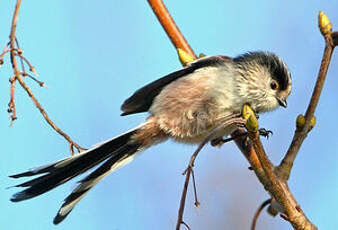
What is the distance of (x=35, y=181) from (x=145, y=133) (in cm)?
60

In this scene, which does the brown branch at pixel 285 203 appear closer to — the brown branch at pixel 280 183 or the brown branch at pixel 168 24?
the brown branch at pixel 280 183

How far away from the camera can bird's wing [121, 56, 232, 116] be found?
2.38 m

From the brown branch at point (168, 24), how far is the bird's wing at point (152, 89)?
0.13 meters

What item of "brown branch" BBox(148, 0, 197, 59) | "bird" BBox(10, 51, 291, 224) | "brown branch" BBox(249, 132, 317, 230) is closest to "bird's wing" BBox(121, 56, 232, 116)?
"bird" BBox(10, 51, 291, 224)

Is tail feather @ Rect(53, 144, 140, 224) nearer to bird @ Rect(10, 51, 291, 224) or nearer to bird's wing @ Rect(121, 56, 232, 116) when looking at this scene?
bird @ Rect(10, 51, 291, 224)

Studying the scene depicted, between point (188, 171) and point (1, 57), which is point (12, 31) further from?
point (188, 171)

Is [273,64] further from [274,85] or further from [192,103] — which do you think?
[192,103]

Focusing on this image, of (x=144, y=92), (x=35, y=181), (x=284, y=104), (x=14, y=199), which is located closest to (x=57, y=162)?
(x=35, y=181)

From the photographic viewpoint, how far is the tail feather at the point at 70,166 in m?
1.88

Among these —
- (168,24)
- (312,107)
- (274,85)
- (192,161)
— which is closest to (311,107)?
(312,107)

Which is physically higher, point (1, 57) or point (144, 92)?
point (1, 57)

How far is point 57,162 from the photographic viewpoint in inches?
79.1

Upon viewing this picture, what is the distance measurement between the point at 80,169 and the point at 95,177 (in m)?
0.09

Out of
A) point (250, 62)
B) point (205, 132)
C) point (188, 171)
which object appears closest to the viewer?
point (188, 171)
